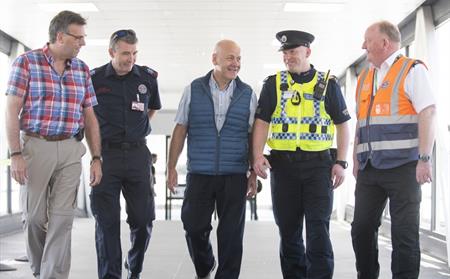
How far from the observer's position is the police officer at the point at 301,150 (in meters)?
3.17

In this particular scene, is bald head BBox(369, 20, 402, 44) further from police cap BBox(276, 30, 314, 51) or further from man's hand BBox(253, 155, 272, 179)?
man's hand BBox(253, 155, 272, 179)

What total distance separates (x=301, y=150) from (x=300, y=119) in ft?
0.60

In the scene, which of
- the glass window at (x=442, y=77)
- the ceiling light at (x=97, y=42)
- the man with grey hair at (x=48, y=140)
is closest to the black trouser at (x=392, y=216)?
the man with grey hair at (x=48, y=140)

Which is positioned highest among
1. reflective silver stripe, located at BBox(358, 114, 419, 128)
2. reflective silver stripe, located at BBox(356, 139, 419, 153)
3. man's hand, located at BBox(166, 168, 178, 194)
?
reflective silver stripe, located at BBox(358, 114, 419, 128)

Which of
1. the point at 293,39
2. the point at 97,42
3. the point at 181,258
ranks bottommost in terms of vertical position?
the point at 181,258

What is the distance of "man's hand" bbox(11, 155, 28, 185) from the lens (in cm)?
278

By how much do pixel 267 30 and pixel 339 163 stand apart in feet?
17.9

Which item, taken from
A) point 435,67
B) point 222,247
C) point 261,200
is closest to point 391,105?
point 222,247

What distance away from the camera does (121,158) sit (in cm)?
336

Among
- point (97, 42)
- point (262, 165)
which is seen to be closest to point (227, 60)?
point (262, 165)


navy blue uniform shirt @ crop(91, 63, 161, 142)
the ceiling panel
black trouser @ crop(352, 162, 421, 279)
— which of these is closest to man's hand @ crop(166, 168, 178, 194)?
navy blue uniform shirt @ crop(91, 63, 161, 142)

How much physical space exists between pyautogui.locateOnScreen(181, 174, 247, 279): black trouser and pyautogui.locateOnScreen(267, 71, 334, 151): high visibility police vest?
387mm

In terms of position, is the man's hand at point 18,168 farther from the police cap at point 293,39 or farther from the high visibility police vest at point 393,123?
the high visibility police vest at point 393,123

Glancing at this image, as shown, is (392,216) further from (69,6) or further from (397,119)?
(69,6)
